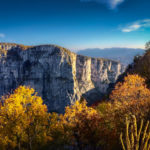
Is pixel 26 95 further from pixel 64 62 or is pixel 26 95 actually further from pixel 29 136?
pixel 64 62

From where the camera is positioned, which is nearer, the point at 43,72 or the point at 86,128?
the point at 86,128

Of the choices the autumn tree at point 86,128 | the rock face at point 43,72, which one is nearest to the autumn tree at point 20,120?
the autumn tree at point 86,128

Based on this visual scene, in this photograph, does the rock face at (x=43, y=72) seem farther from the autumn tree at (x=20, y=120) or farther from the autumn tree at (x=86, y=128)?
the autumn tree at (x=86, y=128)

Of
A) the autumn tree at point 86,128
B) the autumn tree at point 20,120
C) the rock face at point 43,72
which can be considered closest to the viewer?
the autumn tree at point 20,120

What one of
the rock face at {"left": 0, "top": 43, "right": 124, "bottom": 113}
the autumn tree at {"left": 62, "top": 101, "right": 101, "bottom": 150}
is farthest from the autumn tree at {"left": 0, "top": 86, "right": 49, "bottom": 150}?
the rock face at {"left": 0, "top": 43, "right": 124, "bottom": 113}

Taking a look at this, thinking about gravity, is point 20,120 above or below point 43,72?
above

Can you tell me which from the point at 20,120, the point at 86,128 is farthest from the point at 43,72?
the point at 86,128

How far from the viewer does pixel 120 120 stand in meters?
14.3

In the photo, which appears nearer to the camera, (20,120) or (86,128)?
(20,120)

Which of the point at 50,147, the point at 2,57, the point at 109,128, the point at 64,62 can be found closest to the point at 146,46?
the point at 109,128

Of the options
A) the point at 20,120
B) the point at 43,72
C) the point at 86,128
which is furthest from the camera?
the point at 43,72

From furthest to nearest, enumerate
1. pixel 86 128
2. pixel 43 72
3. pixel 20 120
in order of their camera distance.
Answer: pixel 43 72
pixel 86 128
pixel 20 120

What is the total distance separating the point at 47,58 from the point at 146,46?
78553 mm

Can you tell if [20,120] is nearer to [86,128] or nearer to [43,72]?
[86,128]
